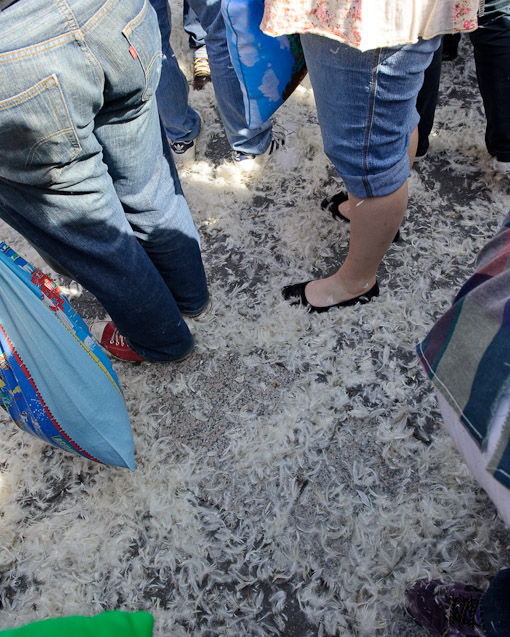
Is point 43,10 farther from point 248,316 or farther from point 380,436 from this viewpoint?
point 380,436

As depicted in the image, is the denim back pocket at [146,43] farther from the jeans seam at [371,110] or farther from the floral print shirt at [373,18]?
the jeans seam at [371,110]

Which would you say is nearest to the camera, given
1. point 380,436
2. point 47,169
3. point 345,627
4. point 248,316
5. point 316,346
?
point 47,169

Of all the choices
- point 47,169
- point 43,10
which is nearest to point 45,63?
point 43,10

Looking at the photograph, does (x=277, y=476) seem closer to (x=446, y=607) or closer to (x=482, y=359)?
(x=446, y=607)

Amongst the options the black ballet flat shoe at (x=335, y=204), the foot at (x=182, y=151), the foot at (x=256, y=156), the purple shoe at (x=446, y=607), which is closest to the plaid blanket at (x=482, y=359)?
the purple shoe at (x=446, y=607)

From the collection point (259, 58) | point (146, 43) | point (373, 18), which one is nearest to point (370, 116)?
point (373, 18)

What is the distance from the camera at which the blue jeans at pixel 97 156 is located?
35.3 inches

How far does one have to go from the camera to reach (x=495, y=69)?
173cm

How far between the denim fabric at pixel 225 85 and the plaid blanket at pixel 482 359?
1608 mm

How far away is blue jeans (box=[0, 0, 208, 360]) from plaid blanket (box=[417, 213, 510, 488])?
2.86 feet

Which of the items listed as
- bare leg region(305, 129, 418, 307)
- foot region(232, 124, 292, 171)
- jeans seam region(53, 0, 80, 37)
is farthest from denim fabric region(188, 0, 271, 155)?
jeans seam region(53, 0, 80, 37)

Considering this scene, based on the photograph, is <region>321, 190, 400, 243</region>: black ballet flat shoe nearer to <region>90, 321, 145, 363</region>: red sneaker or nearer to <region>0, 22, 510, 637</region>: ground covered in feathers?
<region>0, 22, 510, 637</region>: ground covered in feathers

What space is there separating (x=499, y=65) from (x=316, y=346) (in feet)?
4.21

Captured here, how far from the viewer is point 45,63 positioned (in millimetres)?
893
